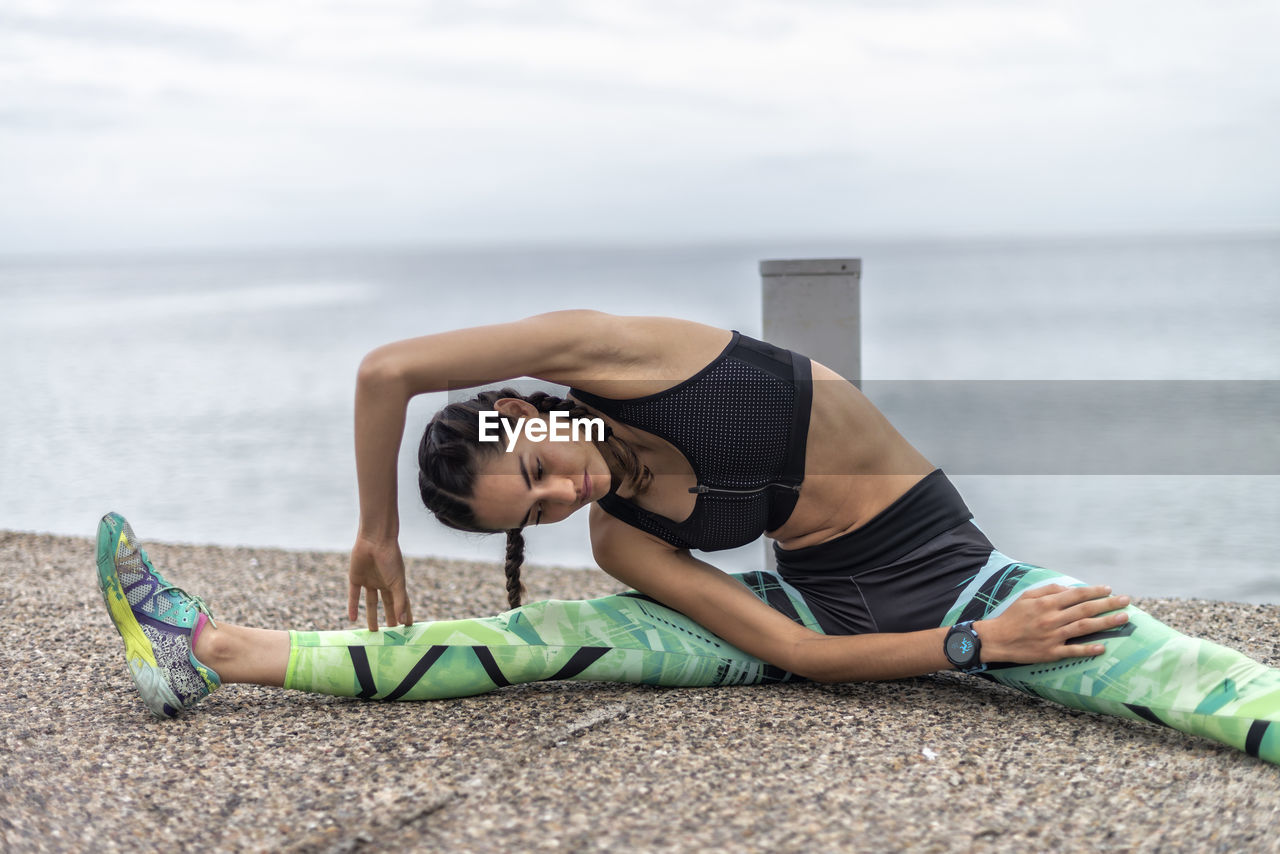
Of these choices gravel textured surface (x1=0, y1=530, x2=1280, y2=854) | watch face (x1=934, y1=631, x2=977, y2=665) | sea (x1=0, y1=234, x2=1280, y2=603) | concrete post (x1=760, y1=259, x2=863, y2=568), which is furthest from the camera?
sea (x1=0, y1=234, x2=1280, y2=603)

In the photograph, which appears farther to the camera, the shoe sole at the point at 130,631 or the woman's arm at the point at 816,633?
the shoe sole at the point at 130,631

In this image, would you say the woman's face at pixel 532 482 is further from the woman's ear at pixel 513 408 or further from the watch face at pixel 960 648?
the watch face at pixel 960 648

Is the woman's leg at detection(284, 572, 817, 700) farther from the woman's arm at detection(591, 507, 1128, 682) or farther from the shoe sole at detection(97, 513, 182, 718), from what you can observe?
the shoe sole at detection(97, 513, 182, 718)

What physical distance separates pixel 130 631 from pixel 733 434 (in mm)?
1437

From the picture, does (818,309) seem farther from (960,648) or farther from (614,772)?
(614,772)

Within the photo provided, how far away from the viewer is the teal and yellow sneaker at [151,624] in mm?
2402

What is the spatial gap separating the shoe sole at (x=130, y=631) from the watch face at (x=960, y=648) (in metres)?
1.69

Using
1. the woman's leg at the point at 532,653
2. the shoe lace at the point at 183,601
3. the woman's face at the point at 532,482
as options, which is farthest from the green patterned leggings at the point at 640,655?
the woman's face at the point at 532,482

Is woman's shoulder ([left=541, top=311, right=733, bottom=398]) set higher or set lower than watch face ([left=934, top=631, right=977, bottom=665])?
higher

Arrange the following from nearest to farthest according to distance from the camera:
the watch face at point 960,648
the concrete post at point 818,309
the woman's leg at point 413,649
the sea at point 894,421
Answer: the watch face at point 960,648 < the woman's leg at point 413,649 < the concrete post at point 818,309 < the sea at point 894,421

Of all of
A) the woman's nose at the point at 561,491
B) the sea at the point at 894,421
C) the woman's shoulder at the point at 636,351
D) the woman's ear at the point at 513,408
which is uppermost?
the woman's shoulder at the point at 636,351

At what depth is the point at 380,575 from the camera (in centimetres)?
233

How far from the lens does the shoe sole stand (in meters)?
2.39

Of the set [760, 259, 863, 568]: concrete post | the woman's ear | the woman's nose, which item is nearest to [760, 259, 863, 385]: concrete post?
[760, 259, 863, 568]: concrete post
